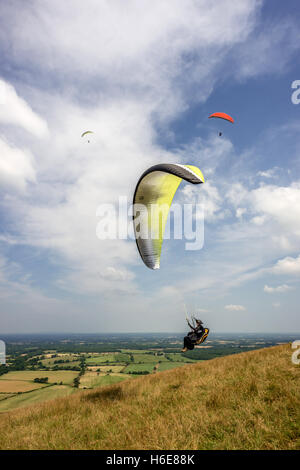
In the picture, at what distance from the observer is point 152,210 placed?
10102mm

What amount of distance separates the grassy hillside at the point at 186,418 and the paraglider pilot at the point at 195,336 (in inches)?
47.9

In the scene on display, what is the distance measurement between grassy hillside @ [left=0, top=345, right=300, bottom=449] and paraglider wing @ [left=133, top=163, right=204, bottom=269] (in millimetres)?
4929

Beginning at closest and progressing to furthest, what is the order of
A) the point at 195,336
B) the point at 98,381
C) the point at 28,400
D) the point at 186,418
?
the point at 186,418 → the point at 195,336 → the point at 28,400 → the point at 98,381

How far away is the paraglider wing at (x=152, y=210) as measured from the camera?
927cm

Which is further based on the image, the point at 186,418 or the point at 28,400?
the point at 28,400

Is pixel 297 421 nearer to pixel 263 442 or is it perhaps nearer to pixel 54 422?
pixel 263 442

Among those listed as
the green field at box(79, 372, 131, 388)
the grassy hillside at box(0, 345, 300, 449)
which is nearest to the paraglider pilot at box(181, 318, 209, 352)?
the grassy hillside at box(0, 345, 300, 449)

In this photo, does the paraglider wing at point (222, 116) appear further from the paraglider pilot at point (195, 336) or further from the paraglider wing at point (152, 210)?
the paraglider pilot at point (195, 336)

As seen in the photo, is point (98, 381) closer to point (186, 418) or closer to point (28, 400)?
point (28, 400)

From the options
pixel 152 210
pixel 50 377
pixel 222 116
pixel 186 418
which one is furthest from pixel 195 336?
pixel 50 377

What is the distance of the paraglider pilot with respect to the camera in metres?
8.99

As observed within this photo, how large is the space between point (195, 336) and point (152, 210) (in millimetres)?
5591
